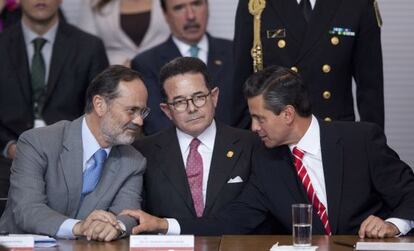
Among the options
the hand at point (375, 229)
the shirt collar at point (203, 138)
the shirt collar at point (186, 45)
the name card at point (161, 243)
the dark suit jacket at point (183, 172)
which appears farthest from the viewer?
the shirt collar at point (186, 45)

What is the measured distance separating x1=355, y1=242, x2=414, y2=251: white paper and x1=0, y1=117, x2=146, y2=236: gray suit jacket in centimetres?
122

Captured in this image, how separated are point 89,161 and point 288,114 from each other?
0.97 metres

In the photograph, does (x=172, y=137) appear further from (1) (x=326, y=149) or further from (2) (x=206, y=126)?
(1) (x=326, y=149)

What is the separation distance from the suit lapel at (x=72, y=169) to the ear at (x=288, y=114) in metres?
0.96

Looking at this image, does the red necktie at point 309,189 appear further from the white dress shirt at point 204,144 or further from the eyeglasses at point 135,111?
the eyeglasses at point 135,111

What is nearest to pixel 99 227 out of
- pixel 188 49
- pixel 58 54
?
pixel 58 54

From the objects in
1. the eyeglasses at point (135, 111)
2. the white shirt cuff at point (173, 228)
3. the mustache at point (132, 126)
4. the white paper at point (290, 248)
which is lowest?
the white shirt cuff at point (173, 228)

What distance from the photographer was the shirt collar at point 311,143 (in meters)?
5.62

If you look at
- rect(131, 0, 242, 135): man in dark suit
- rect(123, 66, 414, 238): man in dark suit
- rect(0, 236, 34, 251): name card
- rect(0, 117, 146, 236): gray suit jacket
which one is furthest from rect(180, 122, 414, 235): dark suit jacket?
rect(131, 0, 242, 135): man in dark suit

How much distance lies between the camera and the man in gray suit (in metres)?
5.62

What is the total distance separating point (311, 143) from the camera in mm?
5637

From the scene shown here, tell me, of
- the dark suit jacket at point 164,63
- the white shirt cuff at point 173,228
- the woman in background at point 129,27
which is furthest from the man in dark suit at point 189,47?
the white shirt cuff at point 173,228

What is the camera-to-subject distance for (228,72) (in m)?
7.43

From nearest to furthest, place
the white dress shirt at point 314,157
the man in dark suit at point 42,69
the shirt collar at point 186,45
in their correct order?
the white dress shirt at point 314,157 < the man in dark suit at point 42,69 < the shirt collar at point 186,45
